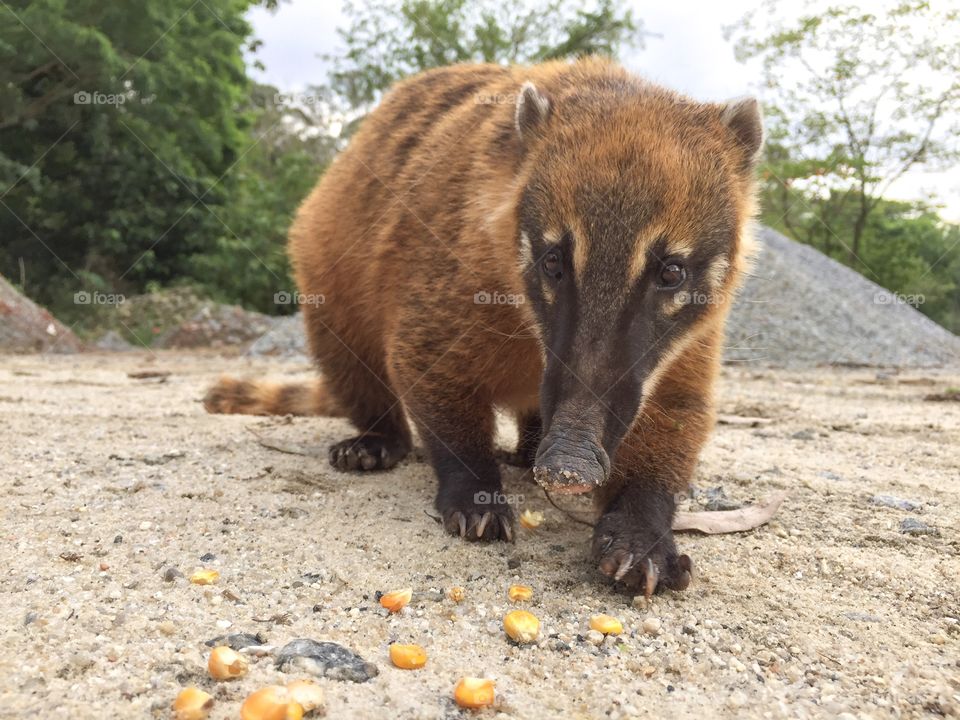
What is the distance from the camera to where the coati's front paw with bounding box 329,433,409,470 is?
13.4 ft

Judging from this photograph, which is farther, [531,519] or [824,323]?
[824,323]

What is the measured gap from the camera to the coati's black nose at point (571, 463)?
228 cm

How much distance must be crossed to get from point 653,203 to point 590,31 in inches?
796

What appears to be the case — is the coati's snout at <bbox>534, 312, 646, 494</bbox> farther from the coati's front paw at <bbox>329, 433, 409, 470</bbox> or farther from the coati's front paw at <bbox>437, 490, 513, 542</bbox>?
the coati's front paw at <bbox>329, 433, 409, 470</bbox>

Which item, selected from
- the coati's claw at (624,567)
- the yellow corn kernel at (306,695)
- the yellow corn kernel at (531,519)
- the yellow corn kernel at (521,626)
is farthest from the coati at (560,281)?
the yellow corn kernel at (306,695)

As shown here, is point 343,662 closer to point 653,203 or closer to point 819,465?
point 653,203

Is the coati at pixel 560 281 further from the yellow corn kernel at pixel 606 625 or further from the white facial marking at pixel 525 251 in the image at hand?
the yellow corn kernel at pixel 606 625

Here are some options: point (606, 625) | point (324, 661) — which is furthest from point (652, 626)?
point (324, 661)

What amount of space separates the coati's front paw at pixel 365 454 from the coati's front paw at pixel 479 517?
98 centimetres

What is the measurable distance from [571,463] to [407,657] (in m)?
0.69

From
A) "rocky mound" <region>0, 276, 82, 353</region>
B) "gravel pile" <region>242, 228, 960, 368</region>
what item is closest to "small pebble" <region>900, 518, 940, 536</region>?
"gravel pile" <region>242, 228, 960, 368</region>

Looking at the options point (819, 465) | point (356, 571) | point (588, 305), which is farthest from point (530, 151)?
point (819, 465)

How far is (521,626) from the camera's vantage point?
2316mm

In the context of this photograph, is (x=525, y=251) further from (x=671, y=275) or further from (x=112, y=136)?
(x=112, y=136)
